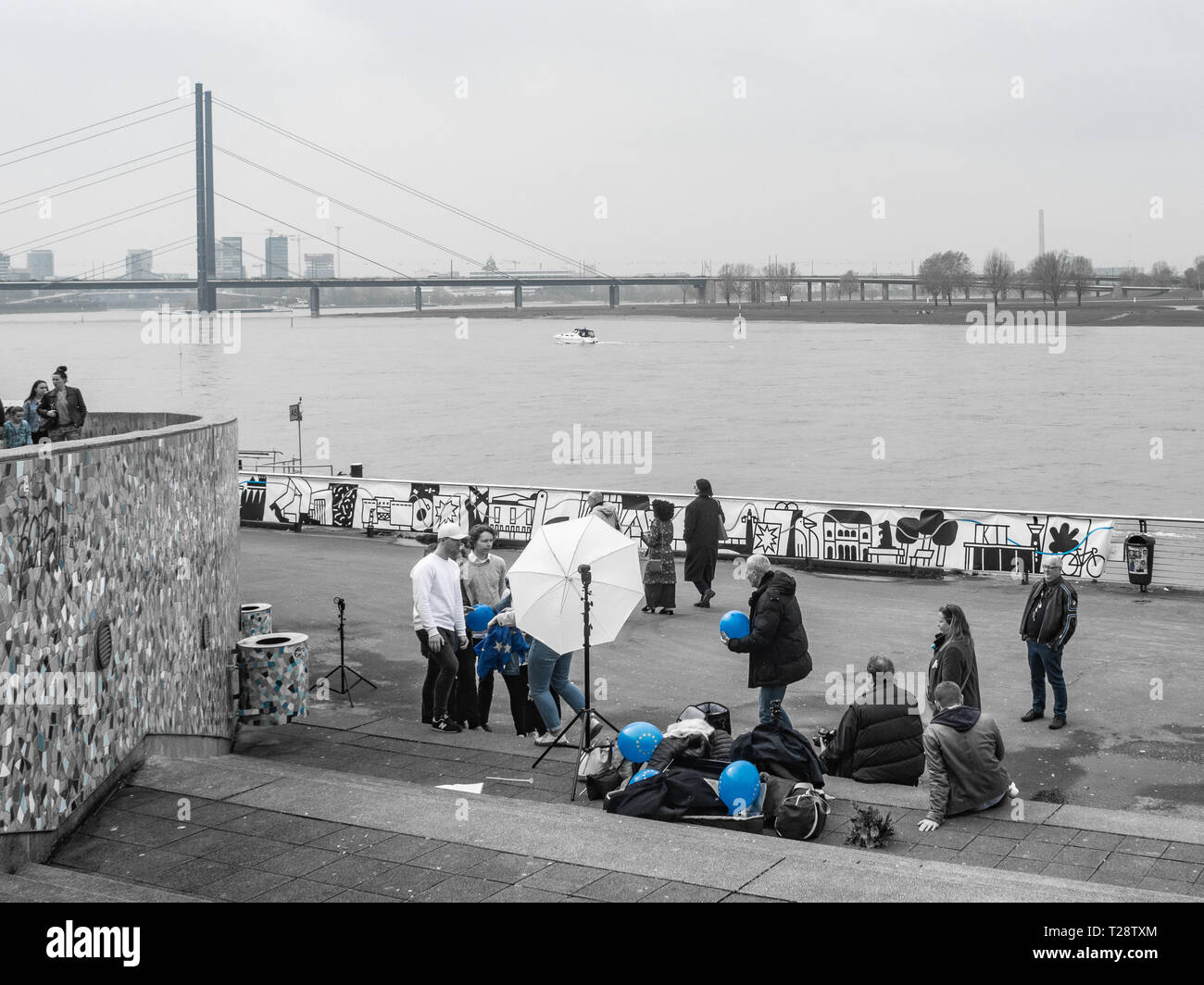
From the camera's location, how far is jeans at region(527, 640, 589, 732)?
10.0m

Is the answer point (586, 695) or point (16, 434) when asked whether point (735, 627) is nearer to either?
point (586, 695)

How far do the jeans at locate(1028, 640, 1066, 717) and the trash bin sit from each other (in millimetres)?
6961

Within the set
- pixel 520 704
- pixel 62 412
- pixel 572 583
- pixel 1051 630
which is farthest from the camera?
pixel 62 412

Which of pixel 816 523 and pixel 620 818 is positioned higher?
pixel 816 523

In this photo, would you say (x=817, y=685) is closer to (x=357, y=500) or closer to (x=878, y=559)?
(x=878, y=559)

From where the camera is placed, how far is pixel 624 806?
315 inches

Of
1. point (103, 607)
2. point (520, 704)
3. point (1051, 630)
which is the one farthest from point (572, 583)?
point (1051, 630)

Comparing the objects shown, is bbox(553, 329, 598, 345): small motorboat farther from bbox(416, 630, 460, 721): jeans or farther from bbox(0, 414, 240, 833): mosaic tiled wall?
bbox(0, 414, 240, 833): mosaic tiled wall

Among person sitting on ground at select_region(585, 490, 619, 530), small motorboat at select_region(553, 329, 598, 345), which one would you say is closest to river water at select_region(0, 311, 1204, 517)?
small motorboat at select_region(553, 329, 598, 345)

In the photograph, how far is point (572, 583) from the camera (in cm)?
971

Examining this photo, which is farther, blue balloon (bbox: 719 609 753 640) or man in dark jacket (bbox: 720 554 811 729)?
blue balloon (bbox: 719 609 753 640)

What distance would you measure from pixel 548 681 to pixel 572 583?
93 centimetres

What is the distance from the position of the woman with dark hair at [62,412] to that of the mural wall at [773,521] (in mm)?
9126
